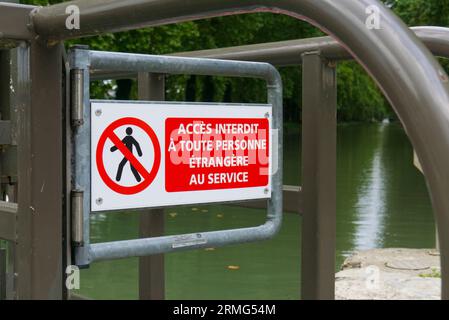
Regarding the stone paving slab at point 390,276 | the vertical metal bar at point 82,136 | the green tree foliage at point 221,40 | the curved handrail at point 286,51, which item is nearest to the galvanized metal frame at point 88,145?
the vertical metal bar at point 82,136

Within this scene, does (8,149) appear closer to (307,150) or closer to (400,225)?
(307,150)

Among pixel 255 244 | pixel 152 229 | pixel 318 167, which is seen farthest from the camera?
pixel 255 244

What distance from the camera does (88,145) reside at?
1456 mm

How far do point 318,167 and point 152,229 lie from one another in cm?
65

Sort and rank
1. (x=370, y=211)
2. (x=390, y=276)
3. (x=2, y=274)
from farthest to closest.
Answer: (x=370, y=211) → (x=390, y=276) → (x=2, y=274)

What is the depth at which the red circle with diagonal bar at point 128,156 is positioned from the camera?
147 centimetres

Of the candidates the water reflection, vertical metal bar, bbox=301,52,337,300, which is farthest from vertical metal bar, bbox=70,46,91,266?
the water reflection

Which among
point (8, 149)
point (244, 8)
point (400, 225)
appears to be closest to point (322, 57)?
point (8, 149)

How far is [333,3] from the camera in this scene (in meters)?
0.85

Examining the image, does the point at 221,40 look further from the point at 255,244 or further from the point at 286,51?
the point at 286,51

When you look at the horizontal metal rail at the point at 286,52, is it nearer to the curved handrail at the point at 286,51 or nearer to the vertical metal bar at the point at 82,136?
the curved handrail at the point at 286,51

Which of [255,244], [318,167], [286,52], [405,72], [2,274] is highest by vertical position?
[286,52]

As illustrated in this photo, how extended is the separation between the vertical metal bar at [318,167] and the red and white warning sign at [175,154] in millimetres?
311

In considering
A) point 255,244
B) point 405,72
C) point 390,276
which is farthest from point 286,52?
point 255,244
